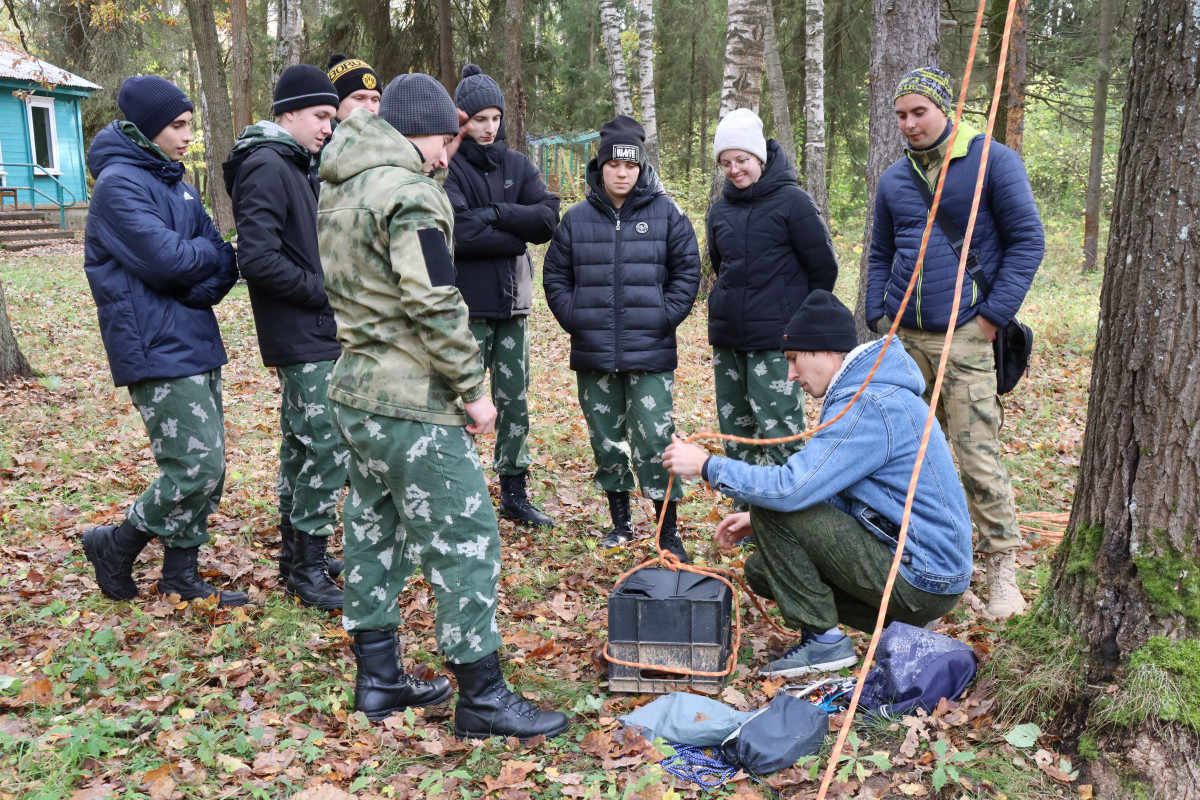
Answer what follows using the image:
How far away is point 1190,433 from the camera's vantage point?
2850mm

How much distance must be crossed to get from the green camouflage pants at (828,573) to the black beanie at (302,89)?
2826 mm

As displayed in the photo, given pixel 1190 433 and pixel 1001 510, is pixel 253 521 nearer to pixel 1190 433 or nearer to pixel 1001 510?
→ pixel 1001 510

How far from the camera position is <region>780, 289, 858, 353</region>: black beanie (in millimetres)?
3525

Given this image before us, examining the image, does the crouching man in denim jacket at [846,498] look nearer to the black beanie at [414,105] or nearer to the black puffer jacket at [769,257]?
the black puffer jacket at [769,257]

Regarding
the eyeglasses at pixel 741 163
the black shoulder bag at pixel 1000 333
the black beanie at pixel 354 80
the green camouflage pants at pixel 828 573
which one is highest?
the black beanie at pixel 354 80

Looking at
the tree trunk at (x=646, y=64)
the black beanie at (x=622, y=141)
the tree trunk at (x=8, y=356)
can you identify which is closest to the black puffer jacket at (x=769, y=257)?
the black beanie at (x=622, y=141)

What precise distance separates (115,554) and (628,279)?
9.76 feet

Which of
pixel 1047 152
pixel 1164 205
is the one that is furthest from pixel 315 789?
pixel 1047 152

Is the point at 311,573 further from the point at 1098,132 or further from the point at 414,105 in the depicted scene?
the point at 1098,132

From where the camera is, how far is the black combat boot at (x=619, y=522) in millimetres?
5344

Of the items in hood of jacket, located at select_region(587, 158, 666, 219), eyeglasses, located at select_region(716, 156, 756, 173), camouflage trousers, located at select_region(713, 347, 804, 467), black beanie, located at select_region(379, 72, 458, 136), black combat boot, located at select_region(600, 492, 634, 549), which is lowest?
black combat boot, located at select_region(600, 492, 634, 549)

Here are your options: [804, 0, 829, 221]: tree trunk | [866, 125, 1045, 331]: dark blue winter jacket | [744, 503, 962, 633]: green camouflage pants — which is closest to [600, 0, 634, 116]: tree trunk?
[804, 0, 829, 221]: tree trunk

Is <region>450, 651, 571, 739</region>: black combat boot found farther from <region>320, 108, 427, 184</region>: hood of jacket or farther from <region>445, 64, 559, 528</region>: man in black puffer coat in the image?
<region>445, 64, 559, 528</region>: man in black puffer coat

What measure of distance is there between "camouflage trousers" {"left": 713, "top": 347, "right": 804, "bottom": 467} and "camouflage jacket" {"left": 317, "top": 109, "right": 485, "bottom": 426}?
7.17ft
